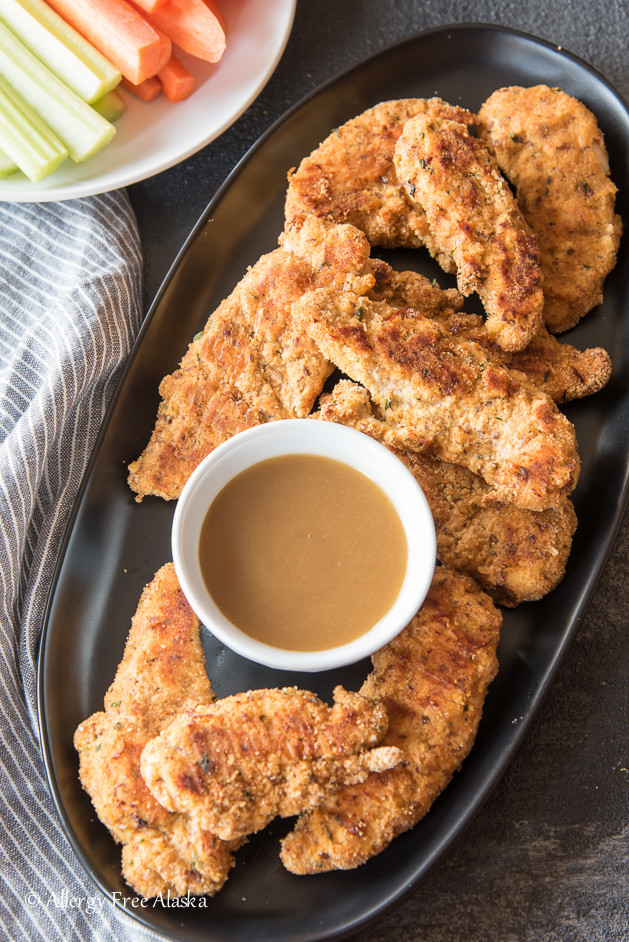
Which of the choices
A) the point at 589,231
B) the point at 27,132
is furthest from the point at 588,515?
the point at 27,132

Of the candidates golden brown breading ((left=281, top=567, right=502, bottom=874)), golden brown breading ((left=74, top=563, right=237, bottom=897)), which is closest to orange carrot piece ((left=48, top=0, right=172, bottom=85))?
golden brown breading ((left=74, top=563, right=237, bottom=897))

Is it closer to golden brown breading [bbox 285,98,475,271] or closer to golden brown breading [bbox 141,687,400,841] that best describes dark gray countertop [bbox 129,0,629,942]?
golden brown breading [bbox 141,687,400,841]

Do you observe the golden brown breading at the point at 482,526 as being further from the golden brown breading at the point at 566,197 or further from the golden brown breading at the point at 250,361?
the golden brown breading at the point at 566,197

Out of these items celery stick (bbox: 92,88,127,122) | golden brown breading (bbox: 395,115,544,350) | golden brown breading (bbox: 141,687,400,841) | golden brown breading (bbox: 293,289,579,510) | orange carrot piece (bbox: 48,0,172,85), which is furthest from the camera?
celery stick (bbox: 92,88,127,122)

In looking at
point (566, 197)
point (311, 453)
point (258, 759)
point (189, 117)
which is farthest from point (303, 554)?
point (189, 117)

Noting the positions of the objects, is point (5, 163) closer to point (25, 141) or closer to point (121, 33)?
point (25, 141)

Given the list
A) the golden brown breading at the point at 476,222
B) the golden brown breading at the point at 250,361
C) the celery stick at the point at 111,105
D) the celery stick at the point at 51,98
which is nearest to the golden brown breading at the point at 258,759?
the golden brown breading at the point at 250,361

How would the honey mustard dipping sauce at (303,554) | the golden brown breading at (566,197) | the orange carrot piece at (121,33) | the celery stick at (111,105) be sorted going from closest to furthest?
the honey mustard dipping sauce at (303,554)
the golden brown breading at (566,197)
the orange carrot piece at (121,33)
the celery stick at (111,105)
